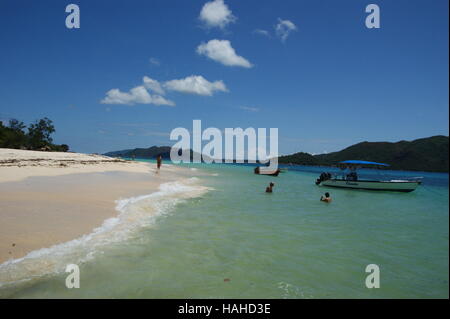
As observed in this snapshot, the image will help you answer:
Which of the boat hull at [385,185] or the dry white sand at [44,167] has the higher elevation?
the dry white sand at [44,167]

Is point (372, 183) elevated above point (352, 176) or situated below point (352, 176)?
below

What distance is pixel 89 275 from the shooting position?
5449mm

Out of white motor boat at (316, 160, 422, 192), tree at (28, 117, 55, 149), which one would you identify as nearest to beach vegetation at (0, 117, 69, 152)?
tree at (28, 117, 55, 149)

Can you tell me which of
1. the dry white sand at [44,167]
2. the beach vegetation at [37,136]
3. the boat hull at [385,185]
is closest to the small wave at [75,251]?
the dry white sand at [44,167]

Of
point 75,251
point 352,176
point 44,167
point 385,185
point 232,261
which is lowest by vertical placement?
point 385,185

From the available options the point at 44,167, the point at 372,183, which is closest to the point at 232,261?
the point at 44,167

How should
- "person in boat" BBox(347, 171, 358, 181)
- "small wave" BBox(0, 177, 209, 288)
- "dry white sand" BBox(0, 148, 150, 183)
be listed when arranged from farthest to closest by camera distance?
"person in boat" BBox(347, 171, 358, 181), "dry white sand" BBox(0, 148, 150, 183), "small wave" BBox(0, 177, 209, 288)

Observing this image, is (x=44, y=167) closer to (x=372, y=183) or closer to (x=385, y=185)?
(x=372, y=183)

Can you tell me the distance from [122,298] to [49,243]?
3511 millimetres

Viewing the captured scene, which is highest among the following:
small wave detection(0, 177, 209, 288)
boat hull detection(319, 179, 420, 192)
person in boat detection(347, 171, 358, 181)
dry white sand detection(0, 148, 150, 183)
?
dry white sand detection(0, 148, 150, 183)

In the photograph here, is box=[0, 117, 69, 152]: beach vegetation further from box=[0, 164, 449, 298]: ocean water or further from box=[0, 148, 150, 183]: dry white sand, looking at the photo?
box=[0, 164, 449, 298]: ocean water

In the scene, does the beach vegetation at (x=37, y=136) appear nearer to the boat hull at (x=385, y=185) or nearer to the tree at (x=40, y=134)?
the tree at (x=40, y=134)

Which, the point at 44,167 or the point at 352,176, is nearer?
the point at 44,167

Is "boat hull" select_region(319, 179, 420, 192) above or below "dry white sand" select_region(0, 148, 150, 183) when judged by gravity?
below
